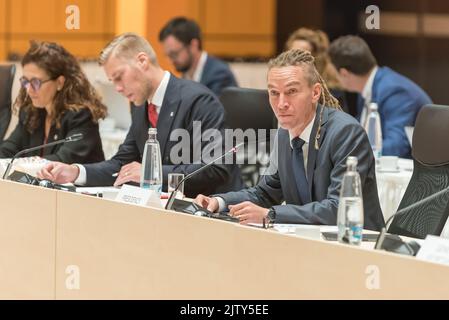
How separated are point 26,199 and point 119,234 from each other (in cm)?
52

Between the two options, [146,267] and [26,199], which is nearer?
[146,267]

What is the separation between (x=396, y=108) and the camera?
554cm

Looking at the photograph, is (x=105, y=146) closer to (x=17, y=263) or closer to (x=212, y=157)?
(x=212, y=157)

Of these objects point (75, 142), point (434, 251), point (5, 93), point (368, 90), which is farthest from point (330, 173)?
point (5, 93)

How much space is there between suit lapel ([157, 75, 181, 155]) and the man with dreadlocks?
798 mm

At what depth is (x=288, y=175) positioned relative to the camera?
3531 millimetres

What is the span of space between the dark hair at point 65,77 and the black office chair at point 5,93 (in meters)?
0.84

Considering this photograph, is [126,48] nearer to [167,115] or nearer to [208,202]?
[167,115]

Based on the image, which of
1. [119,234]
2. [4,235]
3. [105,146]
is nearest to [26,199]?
[4,235]

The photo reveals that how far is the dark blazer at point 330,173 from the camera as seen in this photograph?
3.26 m

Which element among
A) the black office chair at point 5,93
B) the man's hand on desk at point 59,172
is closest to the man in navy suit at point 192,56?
the black office chair at point 5,93

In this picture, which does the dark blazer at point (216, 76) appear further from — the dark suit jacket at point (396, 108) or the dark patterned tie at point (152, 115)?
the dark patterned tie at point (152, 115)

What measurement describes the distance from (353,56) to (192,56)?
5.52 ft

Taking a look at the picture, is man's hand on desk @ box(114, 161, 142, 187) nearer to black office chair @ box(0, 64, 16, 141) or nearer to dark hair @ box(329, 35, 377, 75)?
black office chair @ box(0, 64, 16, 141)
